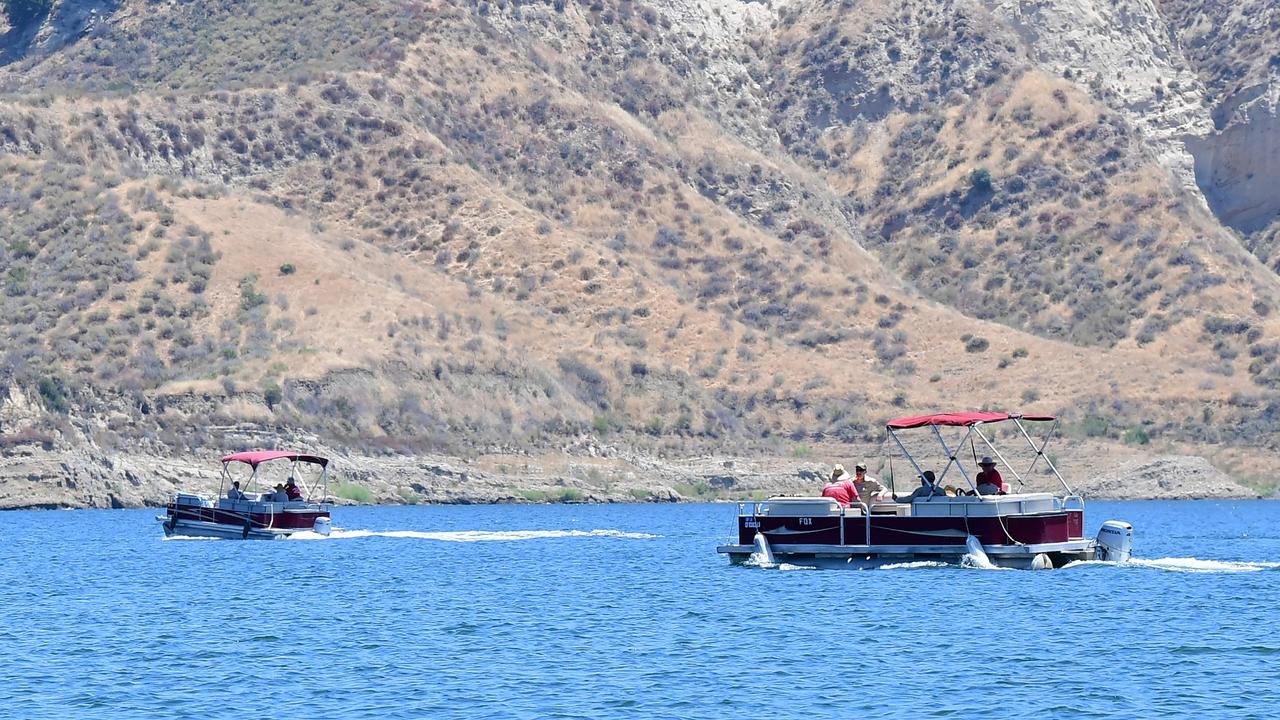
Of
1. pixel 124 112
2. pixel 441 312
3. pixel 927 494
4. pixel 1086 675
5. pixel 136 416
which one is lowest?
pixel 1086 675

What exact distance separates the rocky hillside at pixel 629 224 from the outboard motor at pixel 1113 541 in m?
52.6

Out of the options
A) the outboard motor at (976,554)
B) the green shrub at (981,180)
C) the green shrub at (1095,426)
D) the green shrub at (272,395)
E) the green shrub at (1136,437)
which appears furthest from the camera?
the green shrub at (981,180)

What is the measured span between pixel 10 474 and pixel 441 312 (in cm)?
2908

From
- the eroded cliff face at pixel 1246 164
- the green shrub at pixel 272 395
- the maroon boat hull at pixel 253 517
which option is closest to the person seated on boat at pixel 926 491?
the maroon boat hull at pixel 253 517

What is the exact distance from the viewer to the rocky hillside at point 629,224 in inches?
4323

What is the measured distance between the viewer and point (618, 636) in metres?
38.9

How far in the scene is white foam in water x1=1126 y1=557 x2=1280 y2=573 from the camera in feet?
173

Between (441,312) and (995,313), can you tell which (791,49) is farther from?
(441,312)

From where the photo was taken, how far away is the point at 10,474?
9325cm

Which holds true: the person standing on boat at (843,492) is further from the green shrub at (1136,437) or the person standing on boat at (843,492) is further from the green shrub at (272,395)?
the green shrub at (1136,437)

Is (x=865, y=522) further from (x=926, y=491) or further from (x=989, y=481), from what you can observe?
(x=989, y=481)

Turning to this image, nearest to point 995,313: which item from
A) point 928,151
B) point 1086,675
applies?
point 928,151

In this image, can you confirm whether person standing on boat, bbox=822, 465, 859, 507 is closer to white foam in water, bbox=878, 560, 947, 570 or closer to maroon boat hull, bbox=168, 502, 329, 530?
white foam in water, bbox=878, 560, 947, 570

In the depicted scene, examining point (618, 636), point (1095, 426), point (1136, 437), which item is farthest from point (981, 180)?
point (618, 636)
